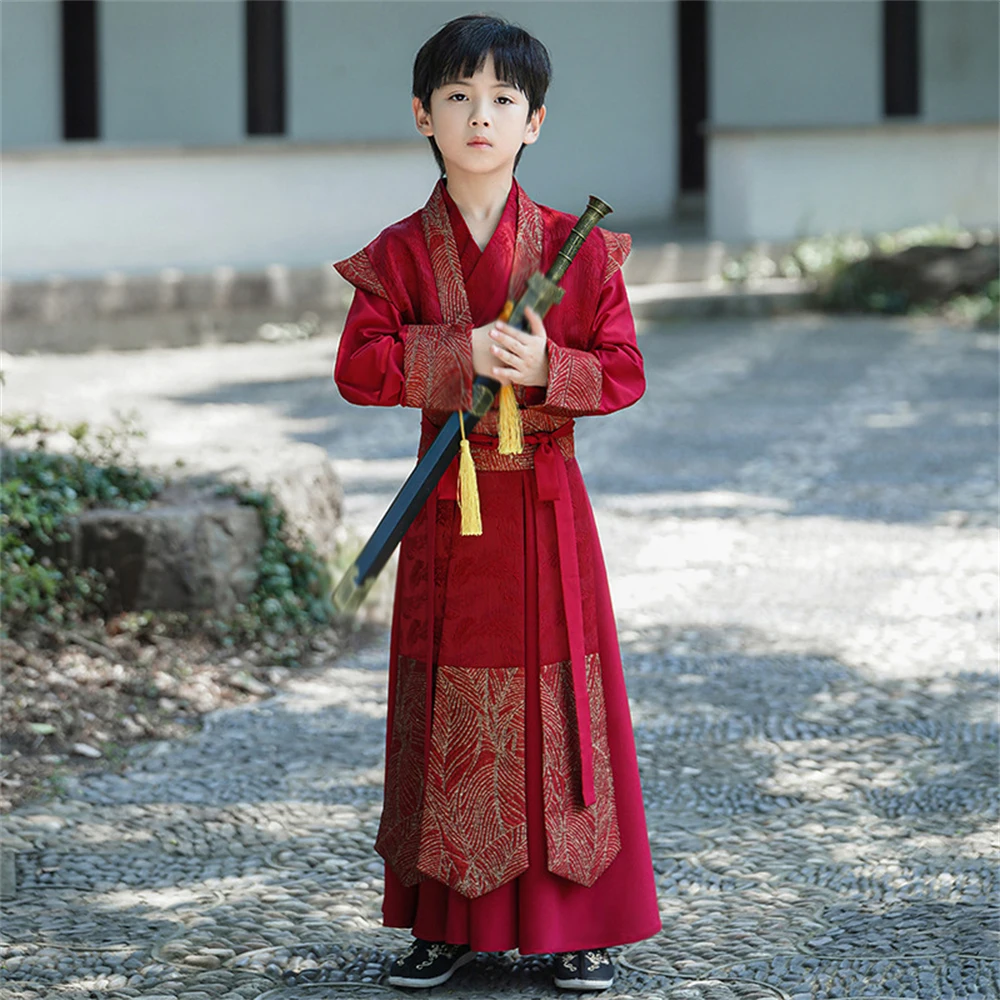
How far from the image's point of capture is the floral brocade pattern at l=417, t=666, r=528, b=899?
2633 mm

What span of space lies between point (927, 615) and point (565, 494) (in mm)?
2776

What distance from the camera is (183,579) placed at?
15.5ft

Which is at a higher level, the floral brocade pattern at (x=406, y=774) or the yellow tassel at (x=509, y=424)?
the yellow tassel at (x=509, y=424)

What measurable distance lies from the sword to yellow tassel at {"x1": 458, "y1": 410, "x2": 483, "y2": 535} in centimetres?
3

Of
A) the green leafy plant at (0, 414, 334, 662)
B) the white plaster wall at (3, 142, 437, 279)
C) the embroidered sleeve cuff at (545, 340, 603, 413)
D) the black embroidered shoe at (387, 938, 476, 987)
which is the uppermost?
the white plaster wall at (3, 142, 437, 279)

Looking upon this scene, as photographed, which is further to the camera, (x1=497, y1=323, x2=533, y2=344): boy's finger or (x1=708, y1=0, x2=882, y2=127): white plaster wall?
(x1=708, y1=0, x2=882, y2=127): white plaster wall

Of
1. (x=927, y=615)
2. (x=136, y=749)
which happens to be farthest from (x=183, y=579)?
(x=927, y=615)

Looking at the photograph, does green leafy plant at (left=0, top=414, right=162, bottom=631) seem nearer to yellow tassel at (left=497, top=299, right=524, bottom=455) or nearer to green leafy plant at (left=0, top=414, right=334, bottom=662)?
green leafy plant at (left=0, top=414, right=334, bottom=662)

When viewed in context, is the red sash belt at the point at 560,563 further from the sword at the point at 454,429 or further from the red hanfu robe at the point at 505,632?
the sword at the point at 454,429

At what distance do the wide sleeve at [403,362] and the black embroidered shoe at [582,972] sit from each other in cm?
94

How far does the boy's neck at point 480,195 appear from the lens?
2615 millimetres

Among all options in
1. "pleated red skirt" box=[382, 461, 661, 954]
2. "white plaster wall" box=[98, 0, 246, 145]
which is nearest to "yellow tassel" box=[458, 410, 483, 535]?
"pleated red skirt" box=[382, 461, 661, 954]

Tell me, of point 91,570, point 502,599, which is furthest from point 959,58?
point 502,599

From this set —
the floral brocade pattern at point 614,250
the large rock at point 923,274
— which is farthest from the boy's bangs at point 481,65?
the large rock at point 923,274
